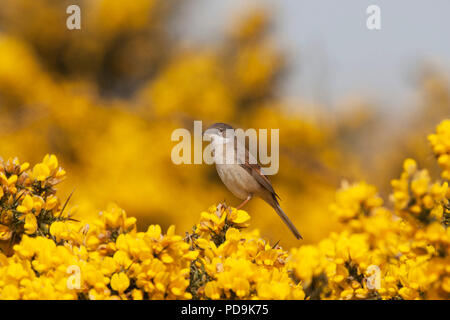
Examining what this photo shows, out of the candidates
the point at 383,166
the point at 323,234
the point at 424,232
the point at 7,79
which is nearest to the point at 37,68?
the point at 7,79

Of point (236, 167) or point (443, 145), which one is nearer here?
point (443, 145)

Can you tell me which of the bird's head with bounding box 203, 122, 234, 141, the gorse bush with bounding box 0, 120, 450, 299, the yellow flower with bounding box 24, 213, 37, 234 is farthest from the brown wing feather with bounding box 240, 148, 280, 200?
the yellow flower with bounding box 24, 213, 37, 234

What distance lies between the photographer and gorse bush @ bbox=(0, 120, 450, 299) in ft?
6.33

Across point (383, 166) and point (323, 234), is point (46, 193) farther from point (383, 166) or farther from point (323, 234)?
point (383, 166)

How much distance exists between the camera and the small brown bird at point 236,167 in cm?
463

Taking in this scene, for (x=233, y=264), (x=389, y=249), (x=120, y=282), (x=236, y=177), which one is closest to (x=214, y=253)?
(x=233, y=264)

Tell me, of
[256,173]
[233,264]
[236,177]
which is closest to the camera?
[233,264]

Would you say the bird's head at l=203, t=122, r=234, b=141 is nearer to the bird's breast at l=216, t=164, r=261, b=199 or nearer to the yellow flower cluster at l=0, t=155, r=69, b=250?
the bird's breast at l=216, t=164, r=261, b=199

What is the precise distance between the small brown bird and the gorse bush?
6.44 ft

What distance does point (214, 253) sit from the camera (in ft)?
7.68

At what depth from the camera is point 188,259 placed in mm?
2143

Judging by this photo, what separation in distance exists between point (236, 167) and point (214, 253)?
2322mm

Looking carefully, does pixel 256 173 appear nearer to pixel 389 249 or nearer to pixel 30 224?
pixel 389 249
